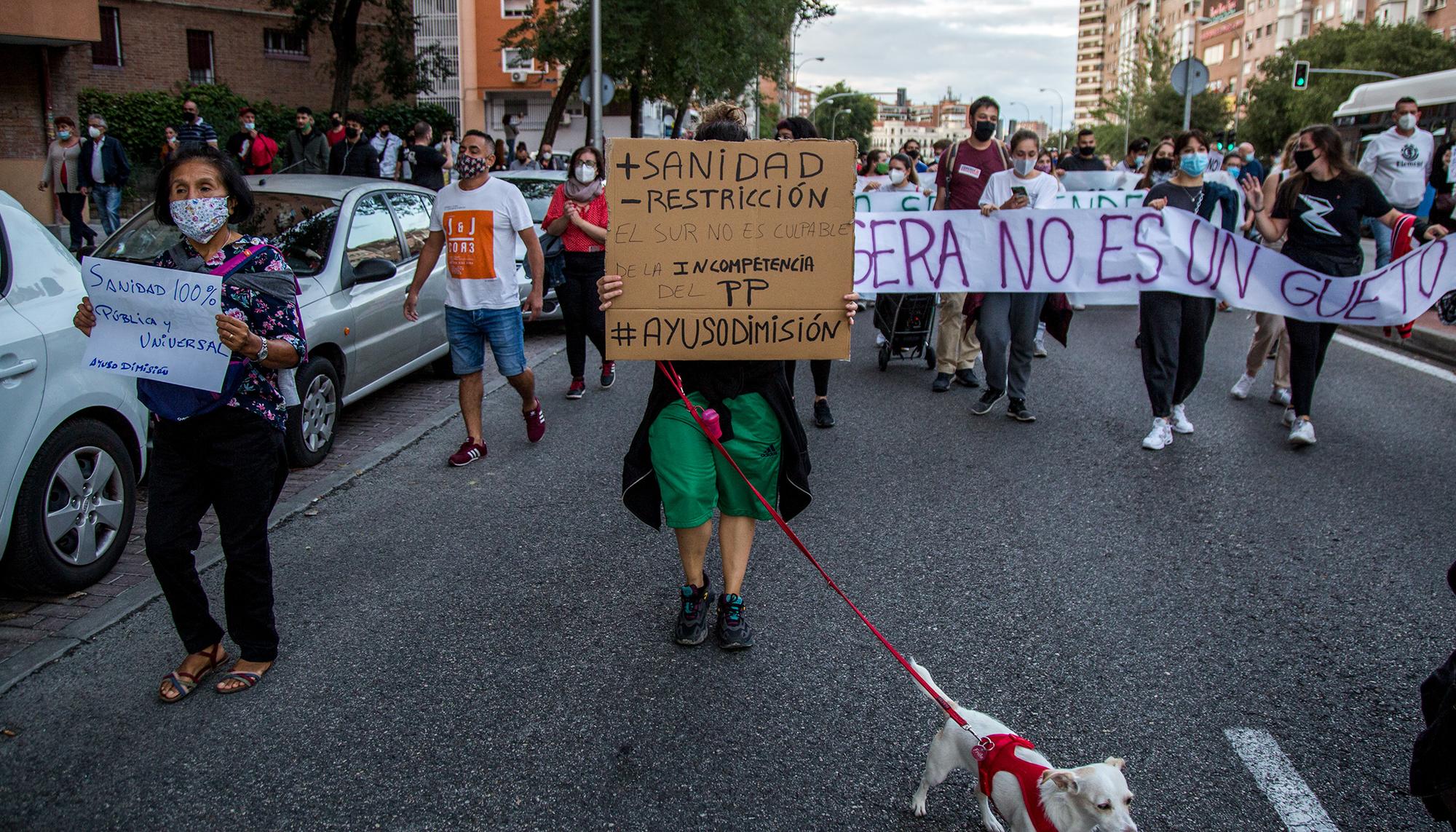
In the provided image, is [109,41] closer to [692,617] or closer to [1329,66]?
[692,617]

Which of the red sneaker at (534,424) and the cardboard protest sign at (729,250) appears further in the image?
the red sneaker at (534,424)

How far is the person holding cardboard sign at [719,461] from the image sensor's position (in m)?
3.83

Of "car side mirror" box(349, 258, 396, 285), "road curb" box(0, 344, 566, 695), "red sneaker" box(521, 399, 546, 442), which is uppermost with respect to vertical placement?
"car side mirror" box(349, 258, 396, 285)

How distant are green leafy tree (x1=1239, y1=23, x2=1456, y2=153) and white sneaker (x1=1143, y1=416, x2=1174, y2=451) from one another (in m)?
52.3

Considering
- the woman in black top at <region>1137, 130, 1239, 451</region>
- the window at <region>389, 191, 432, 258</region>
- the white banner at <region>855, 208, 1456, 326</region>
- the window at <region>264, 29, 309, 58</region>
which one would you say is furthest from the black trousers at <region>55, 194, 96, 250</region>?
the window at <region>264, 29, 309, 58</region>

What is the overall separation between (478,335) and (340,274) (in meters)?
1.14

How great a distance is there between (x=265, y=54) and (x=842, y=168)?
3755cm

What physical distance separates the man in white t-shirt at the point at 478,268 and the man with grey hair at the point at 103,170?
12651 millimetres

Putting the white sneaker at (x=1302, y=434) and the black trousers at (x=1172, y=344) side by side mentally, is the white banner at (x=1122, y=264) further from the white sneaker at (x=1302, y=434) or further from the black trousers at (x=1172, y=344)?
the white sneaker at (x=1302, y=434)

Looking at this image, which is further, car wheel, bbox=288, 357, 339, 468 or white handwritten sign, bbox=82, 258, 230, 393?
car wheel, bbox=288, 357, 339, 468

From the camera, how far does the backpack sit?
347 centimetres

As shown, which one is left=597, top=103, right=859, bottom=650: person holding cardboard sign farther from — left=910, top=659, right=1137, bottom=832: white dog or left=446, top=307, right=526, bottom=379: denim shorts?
left=446, top=307, right=526, bottom=379: denim shorts

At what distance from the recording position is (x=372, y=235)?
7.62m

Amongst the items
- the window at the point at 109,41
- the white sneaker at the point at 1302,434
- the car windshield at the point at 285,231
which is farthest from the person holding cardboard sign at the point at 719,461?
the window at the point at 109,41
